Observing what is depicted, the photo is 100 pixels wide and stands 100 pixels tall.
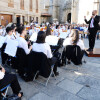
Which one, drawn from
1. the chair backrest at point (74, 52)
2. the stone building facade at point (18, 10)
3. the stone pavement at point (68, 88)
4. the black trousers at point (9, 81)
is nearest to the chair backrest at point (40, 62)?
the stone pavement at point (68, 88)

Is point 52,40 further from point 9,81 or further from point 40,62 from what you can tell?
point 9,81

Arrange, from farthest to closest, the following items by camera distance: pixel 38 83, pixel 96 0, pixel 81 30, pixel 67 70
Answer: pixel 96 0 < pixel 81 30 < pixel 67 70 < pixel 38 83

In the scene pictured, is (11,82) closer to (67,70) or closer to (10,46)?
(10,46)

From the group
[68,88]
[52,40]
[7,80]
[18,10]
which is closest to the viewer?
[7,80]

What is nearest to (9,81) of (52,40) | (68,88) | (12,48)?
(12,48)

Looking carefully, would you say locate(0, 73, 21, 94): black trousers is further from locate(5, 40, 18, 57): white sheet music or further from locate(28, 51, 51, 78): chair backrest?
locate(5, 40, 18, 57): white sheet music

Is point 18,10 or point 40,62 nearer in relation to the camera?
point 40,62

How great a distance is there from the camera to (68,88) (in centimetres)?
279

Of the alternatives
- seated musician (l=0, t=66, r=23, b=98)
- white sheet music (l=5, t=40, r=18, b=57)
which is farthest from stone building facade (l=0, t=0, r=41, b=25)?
seated musician (l=0, t=66, r=23, b=98)

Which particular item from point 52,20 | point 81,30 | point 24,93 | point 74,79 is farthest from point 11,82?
point 52,20

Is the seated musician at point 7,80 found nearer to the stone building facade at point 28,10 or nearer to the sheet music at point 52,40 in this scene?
the sheet music at point 52,40

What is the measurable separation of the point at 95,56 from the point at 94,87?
2.87 meters

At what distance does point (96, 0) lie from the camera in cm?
1709

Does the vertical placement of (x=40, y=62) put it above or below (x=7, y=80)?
above
